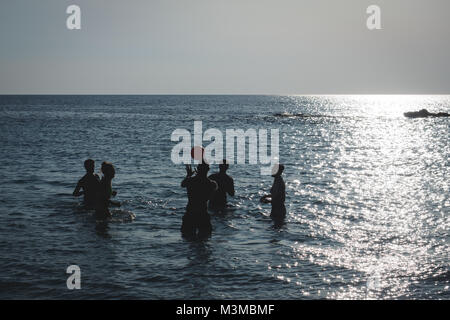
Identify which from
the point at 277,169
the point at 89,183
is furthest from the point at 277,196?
the point at 89,183

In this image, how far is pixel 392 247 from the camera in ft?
42.2

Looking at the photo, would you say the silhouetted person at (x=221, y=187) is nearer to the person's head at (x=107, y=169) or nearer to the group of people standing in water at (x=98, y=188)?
the group of people standing in water at (x=98, y=188)

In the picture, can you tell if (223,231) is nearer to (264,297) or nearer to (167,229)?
(167,229)

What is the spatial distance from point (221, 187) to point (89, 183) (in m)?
4.90

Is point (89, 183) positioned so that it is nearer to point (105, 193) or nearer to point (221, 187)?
point (105, 193)

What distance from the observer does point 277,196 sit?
15.3 meters

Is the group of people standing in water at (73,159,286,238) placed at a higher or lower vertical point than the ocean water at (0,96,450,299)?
higher

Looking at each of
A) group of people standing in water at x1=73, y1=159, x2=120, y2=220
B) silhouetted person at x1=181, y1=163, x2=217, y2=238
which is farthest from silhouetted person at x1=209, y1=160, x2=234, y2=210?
group of people standing in water at x1=73, y1=159, x2=120, y2=220

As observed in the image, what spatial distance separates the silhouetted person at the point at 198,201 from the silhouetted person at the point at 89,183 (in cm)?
363

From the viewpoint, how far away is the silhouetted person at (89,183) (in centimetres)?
1448

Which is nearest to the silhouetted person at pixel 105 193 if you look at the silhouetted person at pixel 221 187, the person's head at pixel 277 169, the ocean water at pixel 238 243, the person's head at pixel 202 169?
the ocean water at pixel 238 243

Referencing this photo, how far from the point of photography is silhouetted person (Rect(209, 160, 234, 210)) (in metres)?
16.1

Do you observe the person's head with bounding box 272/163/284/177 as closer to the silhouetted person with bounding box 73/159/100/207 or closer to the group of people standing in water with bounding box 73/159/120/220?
the group of people standing in water with bounding box 73/159/120/220
